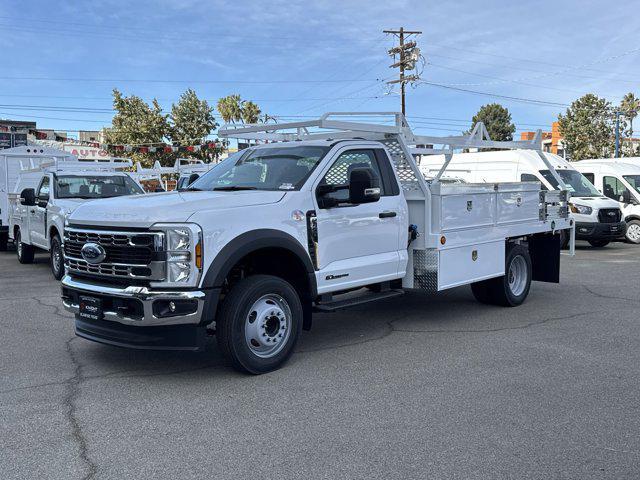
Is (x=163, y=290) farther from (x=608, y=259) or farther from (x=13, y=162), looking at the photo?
(x=13, y=162)

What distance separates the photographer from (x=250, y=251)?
528cm

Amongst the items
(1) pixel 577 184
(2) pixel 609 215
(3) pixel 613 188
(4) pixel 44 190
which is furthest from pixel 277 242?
(3) pixel 613 188

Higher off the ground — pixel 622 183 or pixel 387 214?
pixel 622 183

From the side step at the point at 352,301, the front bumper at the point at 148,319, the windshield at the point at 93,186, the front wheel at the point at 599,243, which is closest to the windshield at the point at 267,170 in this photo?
the side step at the point at 352,301

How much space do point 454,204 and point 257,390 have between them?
3.37 m

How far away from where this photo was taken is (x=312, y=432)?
4.24 meters

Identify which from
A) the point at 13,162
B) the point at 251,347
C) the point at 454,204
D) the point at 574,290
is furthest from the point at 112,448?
the point at 13,162

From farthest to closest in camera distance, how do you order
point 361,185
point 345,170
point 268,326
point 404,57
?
point 404,57 → point 345,170 → point 361,185 → point 268,326

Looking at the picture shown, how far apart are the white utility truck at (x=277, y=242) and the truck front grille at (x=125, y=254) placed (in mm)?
12

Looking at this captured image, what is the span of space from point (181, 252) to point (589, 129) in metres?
48.6

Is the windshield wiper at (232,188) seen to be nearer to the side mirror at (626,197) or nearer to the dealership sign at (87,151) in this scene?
the side mirror at (626,197)

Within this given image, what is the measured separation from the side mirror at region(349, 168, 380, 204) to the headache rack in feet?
1.87

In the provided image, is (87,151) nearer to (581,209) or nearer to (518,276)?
(581,209)

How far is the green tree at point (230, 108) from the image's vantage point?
173 ft
